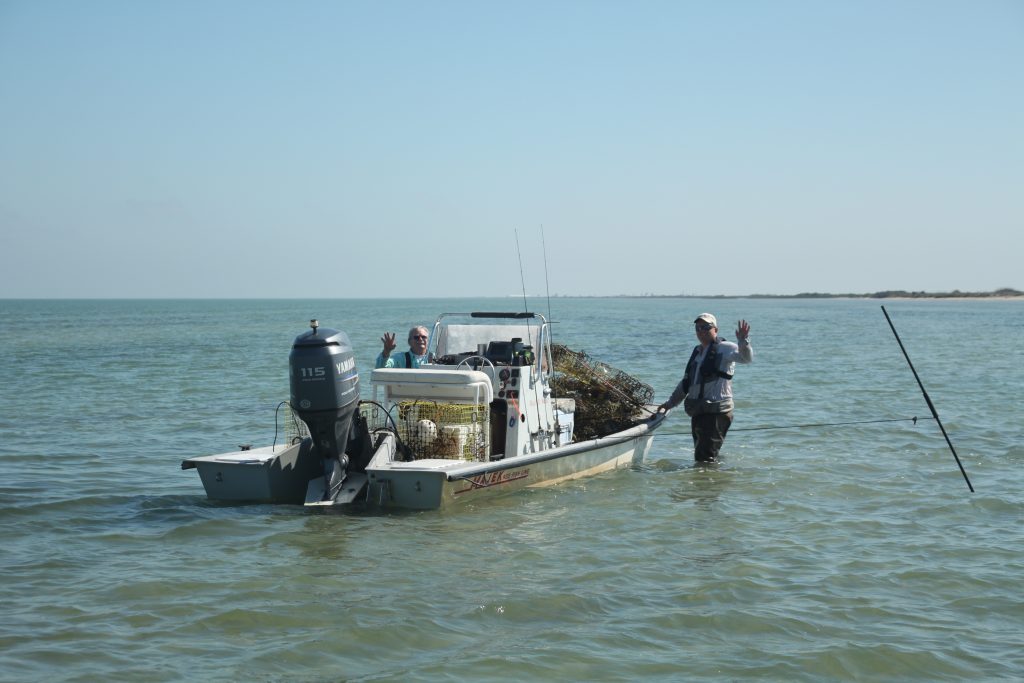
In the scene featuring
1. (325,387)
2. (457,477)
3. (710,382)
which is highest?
(325,387)

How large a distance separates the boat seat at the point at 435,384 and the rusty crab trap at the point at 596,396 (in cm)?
297

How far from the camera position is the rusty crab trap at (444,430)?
10.2m

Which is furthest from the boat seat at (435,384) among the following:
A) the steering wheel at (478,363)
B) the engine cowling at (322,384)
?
the engine cowling at (322,384)

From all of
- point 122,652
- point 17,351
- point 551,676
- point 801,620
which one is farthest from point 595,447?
point 17,351

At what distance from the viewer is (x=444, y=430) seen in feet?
33.5

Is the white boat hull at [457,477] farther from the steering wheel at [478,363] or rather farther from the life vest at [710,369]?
the life vest at [710,369]

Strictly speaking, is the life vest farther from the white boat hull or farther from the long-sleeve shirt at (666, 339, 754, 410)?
the white boat hull

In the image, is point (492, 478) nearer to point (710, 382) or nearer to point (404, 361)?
point (404, 361)

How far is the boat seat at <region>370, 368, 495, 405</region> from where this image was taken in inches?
397

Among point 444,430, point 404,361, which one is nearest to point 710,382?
point 444,430

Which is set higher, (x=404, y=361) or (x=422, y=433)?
(x=404, y=361)

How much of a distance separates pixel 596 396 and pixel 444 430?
4031mm

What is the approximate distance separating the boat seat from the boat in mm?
13

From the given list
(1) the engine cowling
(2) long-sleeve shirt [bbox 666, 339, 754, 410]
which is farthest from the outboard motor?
(2) long-sleeve shirt [bbox 666, 339, 754, 410]
